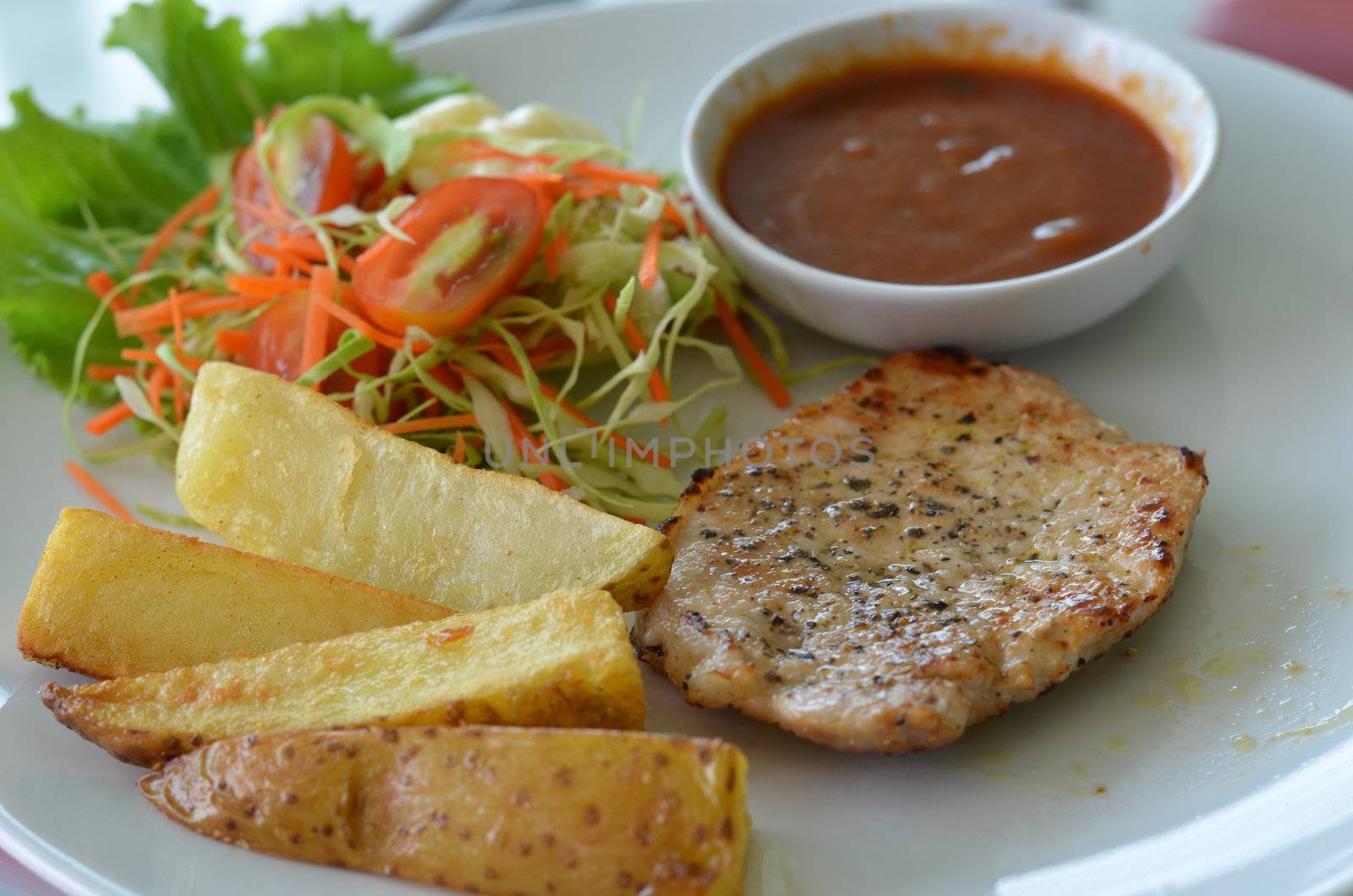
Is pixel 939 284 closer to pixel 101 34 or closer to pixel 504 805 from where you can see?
pixel 504 805

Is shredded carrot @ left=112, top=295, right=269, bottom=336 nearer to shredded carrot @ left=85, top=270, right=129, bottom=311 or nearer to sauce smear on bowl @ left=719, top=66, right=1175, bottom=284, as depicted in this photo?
shredded carrot @ left=85, top=270, right=129, bottom=311

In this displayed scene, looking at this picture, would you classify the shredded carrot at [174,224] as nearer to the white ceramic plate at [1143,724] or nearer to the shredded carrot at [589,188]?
the white ceramic plate at [1143,724]

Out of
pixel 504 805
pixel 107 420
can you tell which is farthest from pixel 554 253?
pixel 504 805

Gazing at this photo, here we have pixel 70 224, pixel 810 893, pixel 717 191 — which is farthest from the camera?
pixel 70 224

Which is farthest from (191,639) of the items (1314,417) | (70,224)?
(1314,417)

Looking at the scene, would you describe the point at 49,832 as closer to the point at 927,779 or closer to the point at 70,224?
the point at 927,779

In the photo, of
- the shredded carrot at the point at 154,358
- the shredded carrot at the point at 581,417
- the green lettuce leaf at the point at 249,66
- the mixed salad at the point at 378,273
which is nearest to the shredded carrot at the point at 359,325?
the mixed salad at the point at 378,273

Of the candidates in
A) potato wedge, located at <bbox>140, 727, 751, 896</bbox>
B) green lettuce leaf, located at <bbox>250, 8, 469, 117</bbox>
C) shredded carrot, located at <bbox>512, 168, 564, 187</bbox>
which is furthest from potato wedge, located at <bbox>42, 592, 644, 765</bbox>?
green lettuce leaf, located at <bbox>250, 8, 469, 117</bbox>
